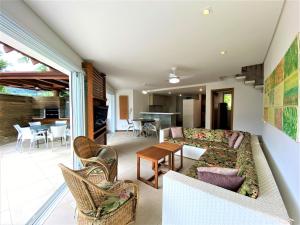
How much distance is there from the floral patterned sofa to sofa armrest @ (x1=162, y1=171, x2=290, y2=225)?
0.18 m

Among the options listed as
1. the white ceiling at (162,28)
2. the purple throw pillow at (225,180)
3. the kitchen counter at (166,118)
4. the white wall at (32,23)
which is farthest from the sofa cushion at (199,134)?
the white wall at (32,23)

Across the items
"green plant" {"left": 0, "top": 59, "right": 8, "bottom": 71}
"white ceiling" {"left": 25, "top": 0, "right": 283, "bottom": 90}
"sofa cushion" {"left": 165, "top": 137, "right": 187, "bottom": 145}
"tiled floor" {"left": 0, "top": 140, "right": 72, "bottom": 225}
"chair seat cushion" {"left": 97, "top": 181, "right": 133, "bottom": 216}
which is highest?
"green plant" {"left": 0, "top": 59, "right": 8, "bottom": 71}

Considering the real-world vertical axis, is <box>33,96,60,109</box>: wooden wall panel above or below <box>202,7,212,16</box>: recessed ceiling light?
below

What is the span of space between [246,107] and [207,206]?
4899 millimetres

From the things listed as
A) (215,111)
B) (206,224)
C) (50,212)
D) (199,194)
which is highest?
(215,111)

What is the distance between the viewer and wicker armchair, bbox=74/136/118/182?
213cm

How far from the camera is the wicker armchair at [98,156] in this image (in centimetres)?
213

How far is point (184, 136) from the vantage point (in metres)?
4.37

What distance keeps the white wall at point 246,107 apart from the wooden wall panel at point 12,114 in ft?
28.4

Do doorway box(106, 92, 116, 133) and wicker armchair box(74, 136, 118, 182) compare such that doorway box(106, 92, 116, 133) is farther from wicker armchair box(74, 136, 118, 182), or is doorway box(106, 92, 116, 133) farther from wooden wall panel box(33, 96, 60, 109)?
wicker armchair box(74, 136, 118, 182)

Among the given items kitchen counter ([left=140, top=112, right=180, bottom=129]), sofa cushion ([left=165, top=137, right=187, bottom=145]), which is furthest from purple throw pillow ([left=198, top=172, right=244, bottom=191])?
kitchen counter ([left=140, top=112, right=180, bottom=129])

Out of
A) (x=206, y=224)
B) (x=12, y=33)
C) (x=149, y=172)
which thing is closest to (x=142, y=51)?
(x=12, y=33)

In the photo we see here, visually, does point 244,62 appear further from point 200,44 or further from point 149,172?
point 149,172

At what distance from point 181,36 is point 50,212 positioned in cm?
299
